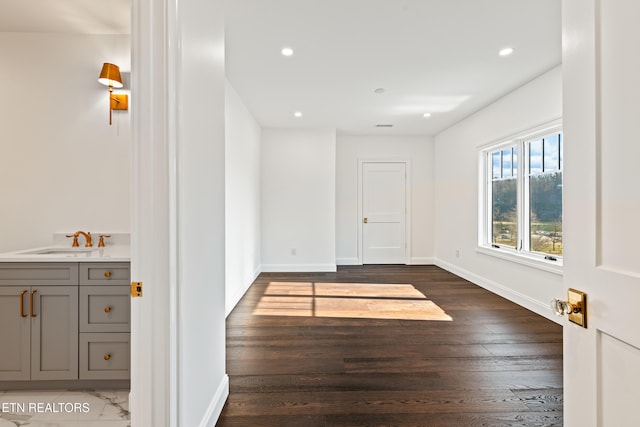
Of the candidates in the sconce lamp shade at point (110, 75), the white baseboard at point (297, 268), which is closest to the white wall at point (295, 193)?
the white baseboard at point (297, 268)

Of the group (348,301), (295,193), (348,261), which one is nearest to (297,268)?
(348,261)

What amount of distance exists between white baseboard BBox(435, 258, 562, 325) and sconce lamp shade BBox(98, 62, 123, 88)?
4.59 metres

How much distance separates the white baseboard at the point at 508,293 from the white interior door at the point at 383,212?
112cm

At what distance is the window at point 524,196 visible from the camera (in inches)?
133

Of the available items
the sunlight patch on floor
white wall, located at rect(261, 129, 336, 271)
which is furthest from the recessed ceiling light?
white wall, located at rect(261, 129, 336, 271)

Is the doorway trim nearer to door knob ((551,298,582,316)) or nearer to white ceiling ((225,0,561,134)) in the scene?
white ceiling ((225,0,561,134))

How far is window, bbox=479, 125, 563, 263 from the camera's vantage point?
133 inches

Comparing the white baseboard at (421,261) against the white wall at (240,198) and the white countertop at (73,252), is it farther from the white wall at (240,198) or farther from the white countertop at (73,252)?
the white countertop at (73,252)

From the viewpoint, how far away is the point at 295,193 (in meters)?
5.59

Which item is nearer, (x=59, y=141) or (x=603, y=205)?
(x=603, y=205)

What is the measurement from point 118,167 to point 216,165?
1.30 m

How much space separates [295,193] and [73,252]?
3599 millimetres

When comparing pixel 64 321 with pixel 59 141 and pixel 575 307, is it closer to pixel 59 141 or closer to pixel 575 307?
pixel 59 141

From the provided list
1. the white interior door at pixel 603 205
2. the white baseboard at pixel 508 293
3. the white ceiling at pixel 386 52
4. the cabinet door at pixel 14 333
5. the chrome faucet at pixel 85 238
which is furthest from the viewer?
the white baseboard at pixel 508 293
